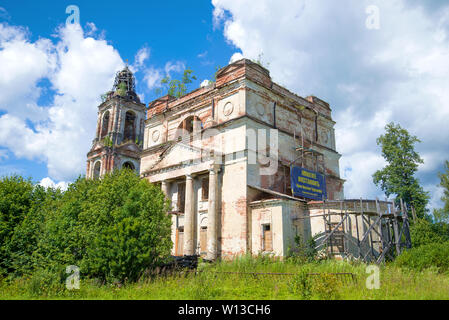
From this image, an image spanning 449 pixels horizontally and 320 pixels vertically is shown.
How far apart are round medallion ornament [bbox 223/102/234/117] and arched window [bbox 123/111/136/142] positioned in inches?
842

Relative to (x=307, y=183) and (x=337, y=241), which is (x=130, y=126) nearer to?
(x=307, y=183)

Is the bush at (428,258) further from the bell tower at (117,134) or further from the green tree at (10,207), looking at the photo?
the bell tower at (117,134)

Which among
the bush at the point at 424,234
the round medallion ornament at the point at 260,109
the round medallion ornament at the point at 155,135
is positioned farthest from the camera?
the round medallion ornament at the point at 155,135

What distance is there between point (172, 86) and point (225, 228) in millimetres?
26943

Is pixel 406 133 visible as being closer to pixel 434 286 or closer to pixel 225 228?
pixel 225 228

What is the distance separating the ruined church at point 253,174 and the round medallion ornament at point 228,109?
0.24 feet

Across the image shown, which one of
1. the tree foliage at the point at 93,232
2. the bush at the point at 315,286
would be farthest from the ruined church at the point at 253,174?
the bush at the point at 315,286

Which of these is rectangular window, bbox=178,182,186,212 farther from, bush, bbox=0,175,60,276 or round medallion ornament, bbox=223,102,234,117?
bush, bbox=0,175,60,276

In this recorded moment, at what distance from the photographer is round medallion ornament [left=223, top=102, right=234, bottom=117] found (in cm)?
2362

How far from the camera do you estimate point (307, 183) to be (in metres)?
23.3

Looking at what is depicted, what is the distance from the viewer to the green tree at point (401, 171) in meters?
29.8

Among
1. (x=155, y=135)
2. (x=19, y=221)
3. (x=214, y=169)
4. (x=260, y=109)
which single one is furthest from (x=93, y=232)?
(x=155, y=135)

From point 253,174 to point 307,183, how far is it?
14.8 ft
